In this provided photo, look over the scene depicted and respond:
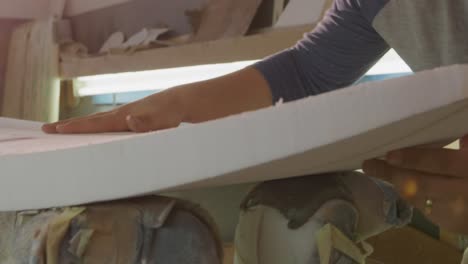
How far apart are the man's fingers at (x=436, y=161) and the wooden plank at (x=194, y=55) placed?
3.44 ft

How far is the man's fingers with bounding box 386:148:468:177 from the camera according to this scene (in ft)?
1.18

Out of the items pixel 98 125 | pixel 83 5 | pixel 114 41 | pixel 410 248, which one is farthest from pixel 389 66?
pixel 83 5

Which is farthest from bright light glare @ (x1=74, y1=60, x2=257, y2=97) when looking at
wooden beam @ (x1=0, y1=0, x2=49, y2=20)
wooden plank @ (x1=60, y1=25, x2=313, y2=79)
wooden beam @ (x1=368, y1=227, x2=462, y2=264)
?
wooden beam @ (x1=368, y1=227, x2=462, y2=264)

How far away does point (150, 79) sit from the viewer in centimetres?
194

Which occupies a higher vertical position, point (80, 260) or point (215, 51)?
point (215, 51)

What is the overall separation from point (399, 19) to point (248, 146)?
0.33 metres

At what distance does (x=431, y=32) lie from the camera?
55 centimetres

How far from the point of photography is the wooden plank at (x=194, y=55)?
1.44m

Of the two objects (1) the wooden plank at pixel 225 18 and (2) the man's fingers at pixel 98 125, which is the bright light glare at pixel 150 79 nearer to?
(1) the wooden plank at pixel 225 18

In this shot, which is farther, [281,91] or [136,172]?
[281,91]

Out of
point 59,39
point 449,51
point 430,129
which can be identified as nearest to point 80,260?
point 430,129

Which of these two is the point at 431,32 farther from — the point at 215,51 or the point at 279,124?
the point at 215,51

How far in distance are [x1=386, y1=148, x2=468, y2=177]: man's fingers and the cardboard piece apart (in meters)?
0.01

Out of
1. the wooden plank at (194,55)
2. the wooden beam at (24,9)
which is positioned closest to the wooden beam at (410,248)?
the wooden plank at (194,55)
